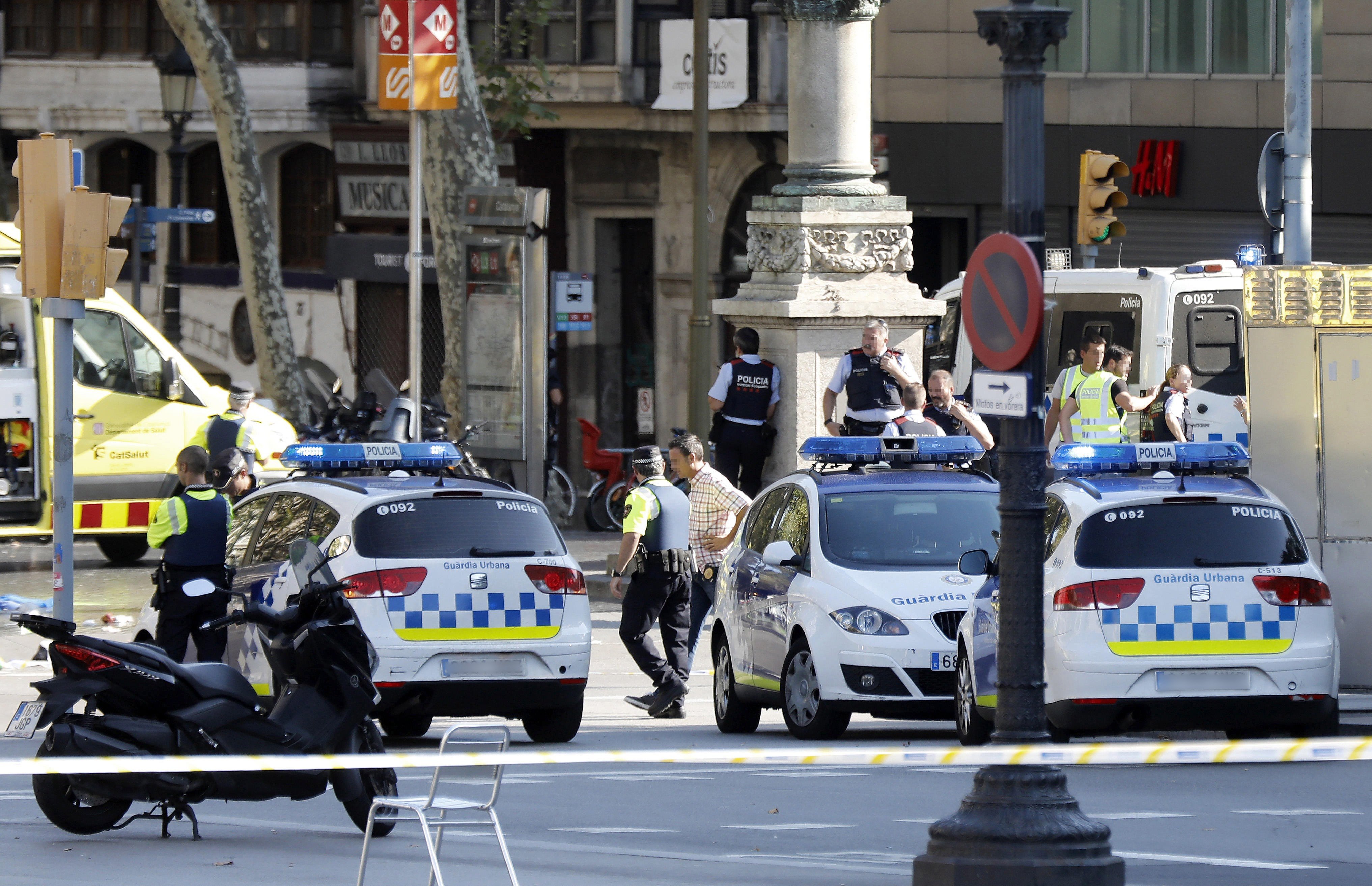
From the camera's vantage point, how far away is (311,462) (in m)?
13.1

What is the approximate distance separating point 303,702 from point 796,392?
30.3 ft

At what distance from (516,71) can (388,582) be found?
1955 centimetres

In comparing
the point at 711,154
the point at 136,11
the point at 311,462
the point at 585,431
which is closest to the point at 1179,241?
the point at 711,154

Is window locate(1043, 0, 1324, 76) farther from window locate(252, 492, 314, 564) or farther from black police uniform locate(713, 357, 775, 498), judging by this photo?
window locate(252, 492, 314, 564)

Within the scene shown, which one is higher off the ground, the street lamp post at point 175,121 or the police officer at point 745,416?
the street lamp post at point 175,121

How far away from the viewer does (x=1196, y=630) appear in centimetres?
1113

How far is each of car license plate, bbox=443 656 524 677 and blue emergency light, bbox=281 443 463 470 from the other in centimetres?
145

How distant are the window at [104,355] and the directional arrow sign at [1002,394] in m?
13.8

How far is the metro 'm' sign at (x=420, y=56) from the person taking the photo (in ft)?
61.8

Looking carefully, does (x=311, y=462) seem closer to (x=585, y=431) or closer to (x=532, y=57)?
(x=585, y=431)

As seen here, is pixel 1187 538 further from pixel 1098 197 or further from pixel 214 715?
pixel 1098 197

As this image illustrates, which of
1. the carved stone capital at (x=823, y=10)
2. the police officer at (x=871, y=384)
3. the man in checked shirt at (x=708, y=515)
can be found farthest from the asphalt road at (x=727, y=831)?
the carved stone capital at (x=823, y=10)

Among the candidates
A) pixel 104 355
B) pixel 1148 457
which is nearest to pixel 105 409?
pixel 104 355

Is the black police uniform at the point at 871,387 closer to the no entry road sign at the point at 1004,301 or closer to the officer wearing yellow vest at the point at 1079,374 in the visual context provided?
the officer wearing yellow vest at the point at 1079,374
